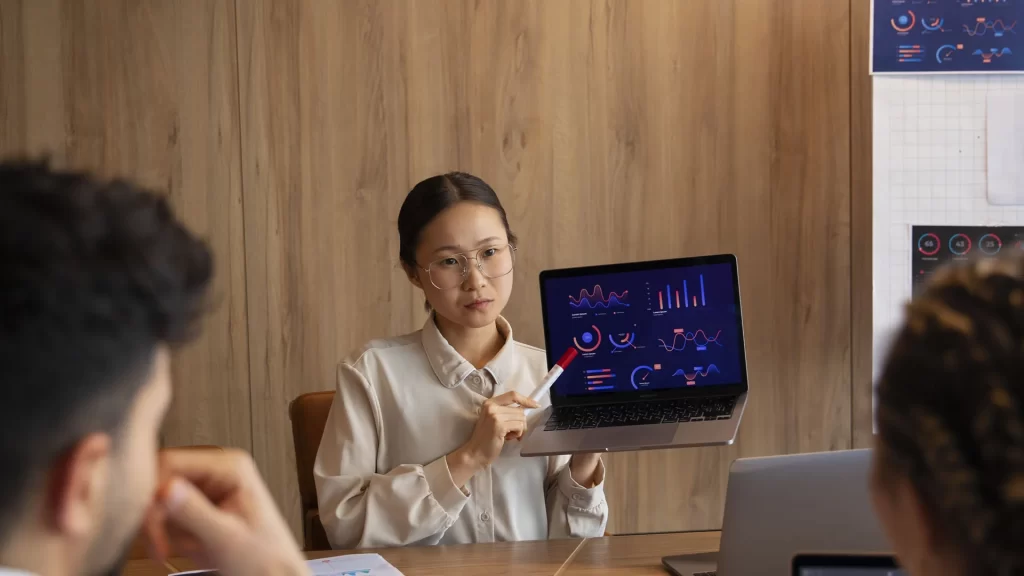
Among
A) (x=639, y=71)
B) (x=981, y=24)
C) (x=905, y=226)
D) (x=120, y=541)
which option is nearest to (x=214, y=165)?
(x=639, y=71)

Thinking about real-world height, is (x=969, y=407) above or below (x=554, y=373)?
above

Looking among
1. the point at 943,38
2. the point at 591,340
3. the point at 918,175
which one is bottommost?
the point at 591,340

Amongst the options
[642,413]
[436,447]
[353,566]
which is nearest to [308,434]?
[436,447]

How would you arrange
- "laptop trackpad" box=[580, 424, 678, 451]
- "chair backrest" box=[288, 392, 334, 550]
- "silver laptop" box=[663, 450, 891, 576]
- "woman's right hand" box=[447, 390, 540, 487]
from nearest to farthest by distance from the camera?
"silver laptop" box=[663, 450, 891, 576]
"laptop trackpad" box=[580, 424, 678, 451]
"woman's right hand" box=[447, 390, 540, 487]
"chair backrest" box=[288, 392, 334, 550]

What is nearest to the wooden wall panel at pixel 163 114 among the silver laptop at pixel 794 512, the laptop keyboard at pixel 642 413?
the laptop keyboard at pixel 642 413

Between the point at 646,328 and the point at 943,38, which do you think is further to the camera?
the point at 943,38

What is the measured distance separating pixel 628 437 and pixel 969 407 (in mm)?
1188

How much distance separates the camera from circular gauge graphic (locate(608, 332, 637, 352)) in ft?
6.13

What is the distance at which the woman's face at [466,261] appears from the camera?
1.89m

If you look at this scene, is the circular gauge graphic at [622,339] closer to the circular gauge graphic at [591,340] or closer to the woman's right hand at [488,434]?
the circular gauge graphic at [591,340]

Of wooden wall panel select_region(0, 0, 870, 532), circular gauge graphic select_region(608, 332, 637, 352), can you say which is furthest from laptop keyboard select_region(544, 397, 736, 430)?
wooden wall panel select_region(0, 0, 870, 532)

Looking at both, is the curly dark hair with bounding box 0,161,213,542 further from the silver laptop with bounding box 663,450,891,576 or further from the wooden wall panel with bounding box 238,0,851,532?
the wooden wall panel with bounding box 238,0,851,532

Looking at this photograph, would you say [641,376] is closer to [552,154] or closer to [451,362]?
[451,362]

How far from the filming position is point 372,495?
1.74 meters
